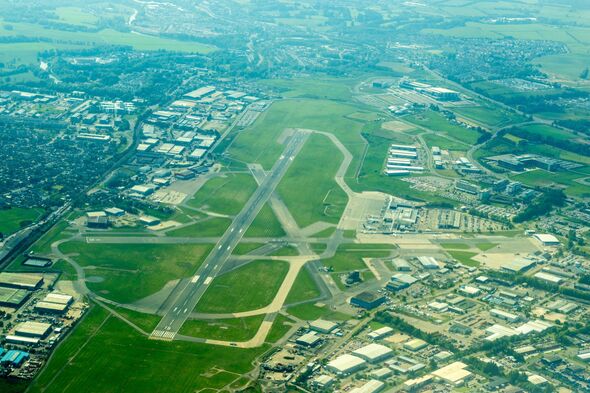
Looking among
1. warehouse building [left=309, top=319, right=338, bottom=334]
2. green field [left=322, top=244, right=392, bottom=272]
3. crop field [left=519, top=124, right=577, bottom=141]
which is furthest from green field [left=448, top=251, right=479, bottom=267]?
crop field [left=519, top=124, right=577, bottom=141]

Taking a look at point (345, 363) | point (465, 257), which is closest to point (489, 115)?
point (465, 257)

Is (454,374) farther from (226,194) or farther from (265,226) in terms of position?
(226,194)

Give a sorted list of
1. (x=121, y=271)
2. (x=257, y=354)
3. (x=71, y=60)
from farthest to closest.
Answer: (x=71, y=60), (x=121, y=271), (x=257, y=354)

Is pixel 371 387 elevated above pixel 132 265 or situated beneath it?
elevated above

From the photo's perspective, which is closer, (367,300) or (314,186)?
(367,300)

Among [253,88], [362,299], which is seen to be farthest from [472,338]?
[253,88]

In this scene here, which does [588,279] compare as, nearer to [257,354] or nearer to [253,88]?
[257,354]
